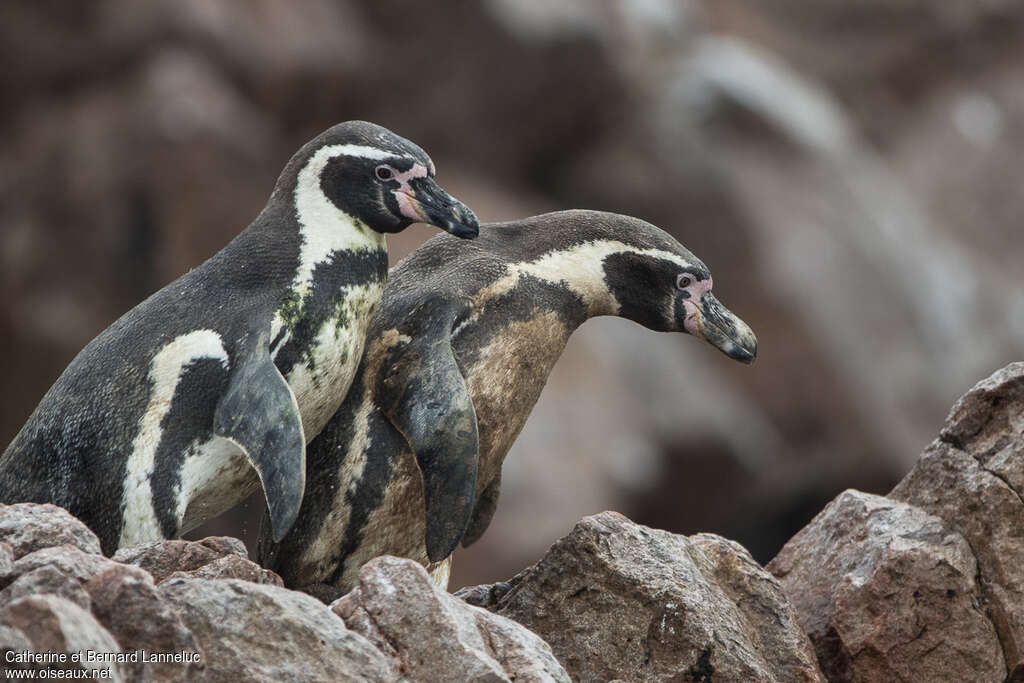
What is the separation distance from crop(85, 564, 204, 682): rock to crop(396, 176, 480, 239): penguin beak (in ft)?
4.23

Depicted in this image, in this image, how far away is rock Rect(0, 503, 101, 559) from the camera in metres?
2.49

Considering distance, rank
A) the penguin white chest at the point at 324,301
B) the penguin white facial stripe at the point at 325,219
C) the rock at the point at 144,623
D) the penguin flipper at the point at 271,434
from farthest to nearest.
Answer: the penguin white facial stripe at the point at 325,219
the penguin white chest at the point at 324,301
the penguin flipper at the point at 271,434
the rock at the point at 144,623

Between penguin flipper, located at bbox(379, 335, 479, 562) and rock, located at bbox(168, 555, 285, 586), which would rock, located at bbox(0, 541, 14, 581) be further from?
penguin flipper, located at bbox(379, 335, 479, 562)

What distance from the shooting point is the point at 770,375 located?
1162cm

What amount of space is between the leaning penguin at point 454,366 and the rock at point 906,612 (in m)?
0.60

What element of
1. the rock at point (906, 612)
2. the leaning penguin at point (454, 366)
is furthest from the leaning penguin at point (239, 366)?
the rock at point (906, 612)

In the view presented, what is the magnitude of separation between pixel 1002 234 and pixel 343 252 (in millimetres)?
11913

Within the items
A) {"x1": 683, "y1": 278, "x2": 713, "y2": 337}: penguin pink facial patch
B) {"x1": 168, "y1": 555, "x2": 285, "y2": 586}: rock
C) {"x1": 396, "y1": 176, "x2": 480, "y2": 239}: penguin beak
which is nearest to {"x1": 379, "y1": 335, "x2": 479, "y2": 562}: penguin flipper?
{"x1": 396, "y1": 176, "x2": 480, "y2": 239}: penguin beak

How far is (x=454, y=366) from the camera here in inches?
126

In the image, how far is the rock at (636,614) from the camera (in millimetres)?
2998

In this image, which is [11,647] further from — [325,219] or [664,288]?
[664,288]

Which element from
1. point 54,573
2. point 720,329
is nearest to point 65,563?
point 54,573

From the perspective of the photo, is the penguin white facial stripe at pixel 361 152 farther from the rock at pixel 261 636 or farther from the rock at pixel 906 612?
the rock at pixel 906 612

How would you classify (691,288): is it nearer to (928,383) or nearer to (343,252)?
(343,252)
